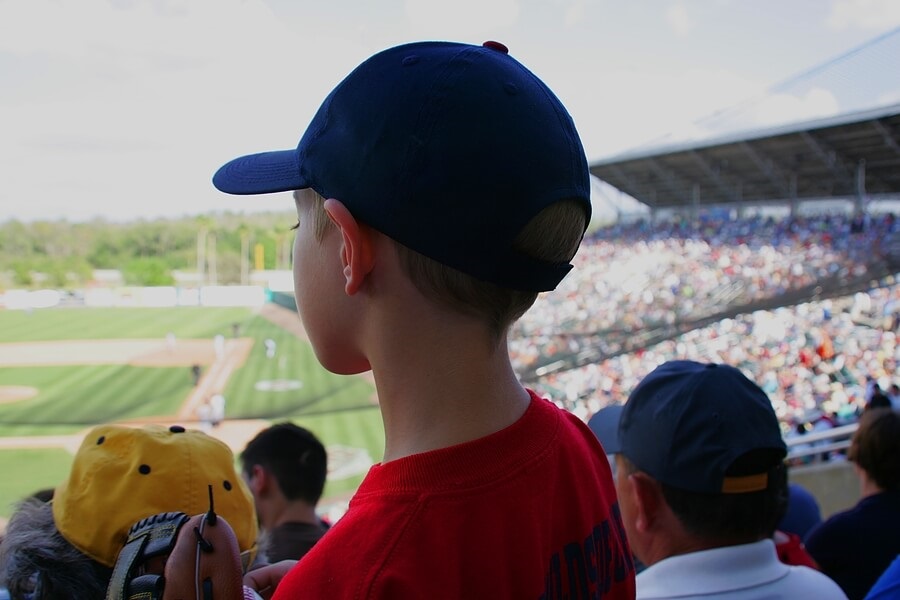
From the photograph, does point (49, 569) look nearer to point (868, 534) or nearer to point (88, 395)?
point (868, 534)

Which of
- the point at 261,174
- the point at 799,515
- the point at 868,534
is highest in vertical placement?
the point at 261,174

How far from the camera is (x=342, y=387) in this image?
70.1 feet

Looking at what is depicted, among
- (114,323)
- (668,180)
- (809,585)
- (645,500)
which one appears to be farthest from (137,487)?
(114,323)

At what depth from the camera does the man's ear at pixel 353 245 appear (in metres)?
0.71

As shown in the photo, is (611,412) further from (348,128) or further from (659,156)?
(659,156)

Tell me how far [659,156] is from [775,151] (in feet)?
14.6

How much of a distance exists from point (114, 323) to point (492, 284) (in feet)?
106

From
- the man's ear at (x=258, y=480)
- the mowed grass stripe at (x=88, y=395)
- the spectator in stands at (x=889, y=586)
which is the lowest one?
the mowed grass stripe at (x=88, y=395)

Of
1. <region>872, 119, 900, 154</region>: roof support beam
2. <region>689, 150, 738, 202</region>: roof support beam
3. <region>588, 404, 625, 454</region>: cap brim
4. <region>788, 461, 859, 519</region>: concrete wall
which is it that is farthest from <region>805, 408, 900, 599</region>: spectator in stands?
<region>689, 150, 738, 202</region>: roof support beam

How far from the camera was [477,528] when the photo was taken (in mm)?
660

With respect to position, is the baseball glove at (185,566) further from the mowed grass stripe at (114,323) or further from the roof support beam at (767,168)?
the mowed grass stripe at (114,323)

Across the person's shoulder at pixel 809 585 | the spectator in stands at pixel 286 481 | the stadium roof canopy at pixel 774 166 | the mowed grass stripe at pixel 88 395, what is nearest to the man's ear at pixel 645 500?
the person's shoulder at pixel 809 585

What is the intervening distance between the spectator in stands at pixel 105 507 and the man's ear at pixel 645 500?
2.70 ft

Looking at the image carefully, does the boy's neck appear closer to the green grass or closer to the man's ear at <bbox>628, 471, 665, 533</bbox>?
the man's ear at <bbox>628, 471, 665, 533</bbox>
